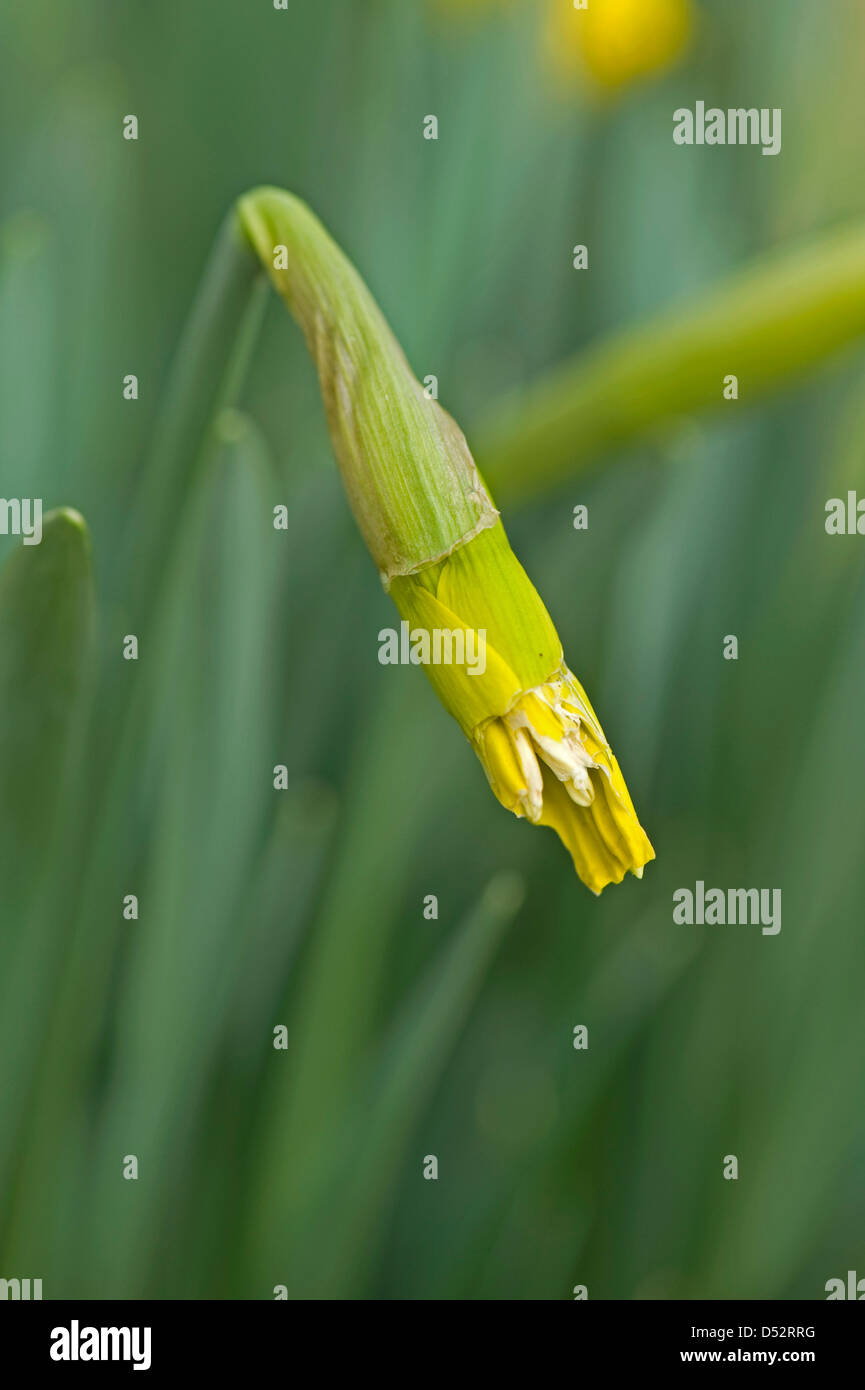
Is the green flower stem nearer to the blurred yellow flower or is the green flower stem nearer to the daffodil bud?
the daffodil bud

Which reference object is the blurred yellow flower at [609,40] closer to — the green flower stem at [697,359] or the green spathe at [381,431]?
the green flower stem at [697,359]

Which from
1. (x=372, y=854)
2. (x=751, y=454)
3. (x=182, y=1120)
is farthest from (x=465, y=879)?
(x=751, y=454)

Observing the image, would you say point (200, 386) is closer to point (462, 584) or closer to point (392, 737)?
point (462, 584)

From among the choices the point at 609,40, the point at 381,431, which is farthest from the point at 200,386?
the point at 609,40

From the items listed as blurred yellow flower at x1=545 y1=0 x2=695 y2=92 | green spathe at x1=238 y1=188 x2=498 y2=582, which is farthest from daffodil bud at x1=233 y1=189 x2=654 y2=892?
blurred yellow flower at x1=545 y1=0 x2=695 y2=92

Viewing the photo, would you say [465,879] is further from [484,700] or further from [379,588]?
[484,700]

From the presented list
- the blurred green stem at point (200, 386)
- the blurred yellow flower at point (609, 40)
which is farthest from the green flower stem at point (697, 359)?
the blurred yellow flower at point (609, 40)
